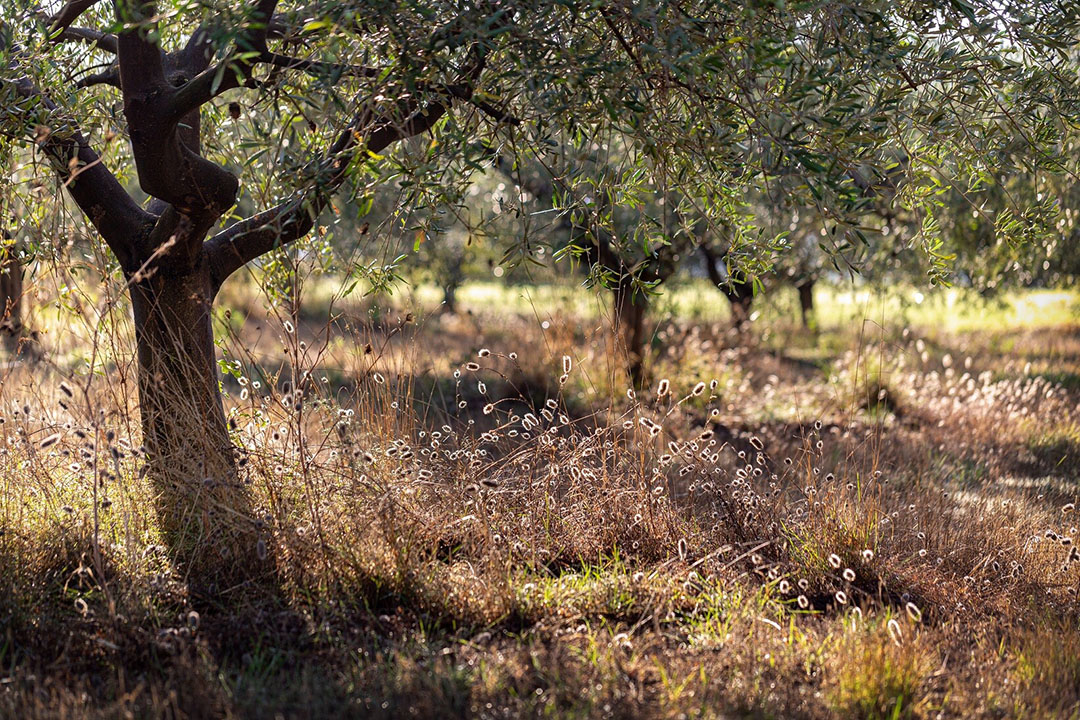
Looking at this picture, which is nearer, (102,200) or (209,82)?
(209,82)

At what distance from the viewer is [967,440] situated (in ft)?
26.8

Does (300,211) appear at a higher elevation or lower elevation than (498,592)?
higher

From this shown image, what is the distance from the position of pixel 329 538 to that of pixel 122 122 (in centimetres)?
317

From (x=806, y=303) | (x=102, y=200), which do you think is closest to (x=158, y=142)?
(x=102, y=200)

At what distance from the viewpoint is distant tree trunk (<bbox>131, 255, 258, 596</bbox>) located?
→ 13.1 feet

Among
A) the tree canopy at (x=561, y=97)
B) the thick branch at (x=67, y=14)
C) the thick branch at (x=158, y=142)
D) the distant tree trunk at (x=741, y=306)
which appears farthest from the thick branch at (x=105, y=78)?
the distant tree trunk at (x=741, y=306)

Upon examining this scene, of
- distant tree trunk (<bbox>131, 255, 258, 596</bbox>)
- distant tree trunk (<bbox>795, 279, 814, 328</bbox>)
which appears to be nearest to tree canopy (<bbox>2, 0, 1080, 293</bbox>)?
distant tree trunk (<bbox>131, 255, 258, 596</bbox>)

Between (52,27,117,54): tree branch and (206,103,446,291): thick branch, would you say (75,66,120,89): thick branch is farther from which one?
(206,103,446,291): thick branch

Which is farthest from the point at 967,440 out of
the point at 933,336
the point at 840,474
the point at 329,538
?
the point at 933,336

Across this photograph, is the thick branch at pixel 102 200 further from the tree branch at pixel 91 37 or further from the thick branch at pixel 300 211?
the tree branch at pixel 91 37

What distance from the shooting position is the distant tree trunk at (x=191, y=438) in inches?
157

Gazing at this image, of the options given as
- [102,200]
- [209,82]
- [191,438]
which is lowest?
[191,438]

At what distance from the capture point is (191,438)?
4402 millimetres

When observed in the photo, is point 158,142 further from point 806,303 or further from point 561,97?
point 806,303
